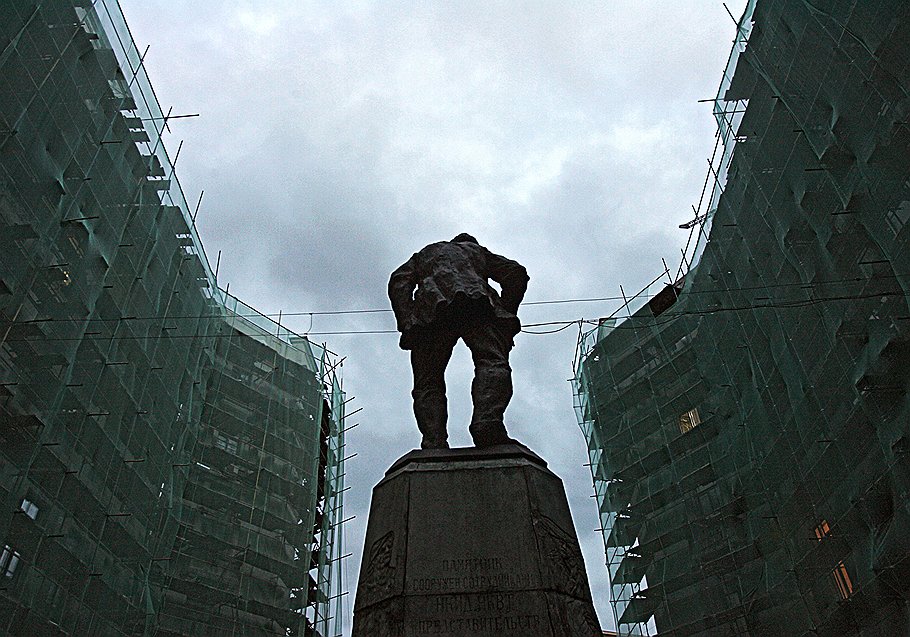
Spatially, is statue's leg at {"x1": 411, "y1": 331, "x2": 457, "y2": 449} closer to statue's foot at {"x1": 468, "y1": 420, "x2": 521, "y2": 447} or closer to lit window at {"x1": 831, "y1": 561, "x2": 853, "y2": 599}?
statue's foot at {"x1": 468, "y1": 420, "x2": 521, "y2": 447}

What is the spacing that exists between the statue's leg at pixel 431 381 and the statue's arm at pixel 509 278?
0.70m

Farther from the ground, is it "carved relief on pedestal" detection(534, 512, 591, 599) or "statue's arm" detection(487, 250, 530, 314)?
"statue's arm" detection(487, 250, 530, 314)

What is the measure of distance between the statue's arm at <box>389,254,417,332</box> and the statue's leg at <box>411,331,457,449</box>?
0.25 metres

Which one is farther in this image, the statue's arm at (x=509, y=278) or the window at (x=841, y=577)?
the window at (x=841, y=577)

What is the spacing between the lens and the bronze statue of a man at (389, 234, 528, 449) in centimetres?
590

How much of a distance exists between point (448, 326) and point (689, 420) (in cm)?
1631

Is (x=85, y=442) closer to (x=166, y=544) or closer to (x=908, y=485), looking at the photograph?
(x=166, y=544)

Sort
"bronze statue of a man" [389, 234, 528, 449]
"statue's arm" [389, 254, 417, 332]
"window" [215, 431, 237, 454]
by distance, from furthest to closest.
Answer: "window" [215, 431, 237, 454] < "statue's arm" [389, 254, 417, 332] < "bronze statue of a man" [389, 234, 528, 449]

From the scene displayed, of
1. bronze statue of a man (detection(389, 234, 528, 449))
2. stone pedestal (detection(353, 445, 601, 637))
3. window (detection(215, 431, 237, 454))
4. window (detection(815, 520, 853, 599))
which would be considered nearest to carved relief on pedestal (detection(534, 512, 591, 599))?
stone pedestal (detection(353, 445, 601, 637))

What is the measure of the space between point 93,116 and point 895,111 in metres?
14.1

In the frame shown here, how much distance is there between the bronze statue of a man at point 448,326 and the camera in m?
5.90

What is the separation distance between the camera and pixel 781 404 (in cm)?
1566

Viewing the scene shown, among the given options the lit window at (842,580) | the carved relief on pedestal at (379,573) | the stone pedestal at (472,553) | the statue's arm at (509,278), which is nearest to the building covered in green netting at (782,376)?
the lit window at (842,580)

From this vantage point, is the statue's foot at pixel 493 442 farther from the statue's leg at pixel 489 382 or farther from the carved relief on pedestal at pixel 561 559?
the carved relief on pedestal at pixel 561 559
